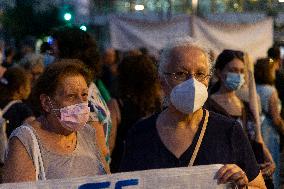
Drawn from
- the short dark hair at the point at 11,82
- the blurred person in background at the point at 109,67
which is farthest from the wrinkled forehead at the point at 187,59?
the blurred person in background at the point at 109,67

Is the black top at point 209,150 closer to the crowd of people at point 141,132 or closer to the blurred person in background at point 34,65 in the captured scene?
the crowd of people at point 141,132

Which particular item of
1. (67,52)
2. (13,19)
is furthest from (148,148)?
(13,19)

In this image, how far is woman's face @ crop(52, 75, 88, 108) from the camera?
3779 millimetres

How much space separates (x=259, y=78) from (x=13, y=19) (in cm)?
4144

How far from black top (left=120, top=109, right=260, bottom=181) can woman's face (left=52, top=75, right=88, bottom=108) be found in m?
0.51

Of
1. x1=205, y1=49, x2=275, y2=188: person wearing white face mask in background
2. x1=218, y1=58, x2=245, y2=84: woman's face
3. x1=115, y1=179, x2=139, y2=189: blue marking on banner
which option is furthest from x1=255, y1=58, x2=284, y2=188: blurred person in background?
x1=115, y1=179, x2=139, y2=189: blue marking on banner

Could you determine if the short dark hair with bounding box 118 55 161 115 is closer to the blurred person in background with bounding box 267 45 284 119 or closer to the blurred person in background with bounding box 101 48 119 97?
the blurred person in background with bounding box 267 45 284 119

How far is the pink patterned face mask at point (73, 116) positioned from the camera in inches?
145

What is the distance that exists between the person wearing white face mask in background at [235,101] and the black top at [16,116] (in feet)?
4.85

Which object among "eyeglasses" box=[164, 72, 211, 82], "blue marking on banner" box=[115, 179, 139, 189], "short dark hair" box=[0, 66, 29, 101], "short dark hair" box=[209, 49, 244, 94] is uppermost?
"eyeglasses" box=[164, 72, 211, 82]

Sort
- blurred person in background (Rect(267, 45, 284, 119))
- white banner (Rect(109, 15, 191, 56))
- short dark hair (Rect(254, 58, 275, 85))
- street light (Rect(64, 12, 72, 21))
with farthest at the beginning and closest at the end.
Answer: street light (Rect(64, 12, 72, 21))
white banner (Rect(109, 15, 191, 56))
blurred person in background (Rect(267, 45, 284, 119))
short dark hair (Rect(254, 58, 275, 85))

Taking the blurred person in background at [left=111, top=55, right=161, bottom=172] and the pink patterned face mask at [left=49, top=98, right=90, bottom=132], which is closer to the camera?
the pink patterned face mask at [left=49, top=98, right=90, bottom=132]

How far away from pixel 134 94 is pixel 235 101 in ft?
2.48

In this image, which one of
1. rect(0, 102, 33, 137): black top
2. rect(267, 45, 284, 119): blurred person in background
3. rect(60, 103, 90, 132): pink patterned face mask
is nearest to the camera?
rect(60, 103, 90, 132): pink patterned face mask
